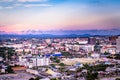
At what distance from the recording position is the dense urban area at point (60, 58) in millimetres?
4051

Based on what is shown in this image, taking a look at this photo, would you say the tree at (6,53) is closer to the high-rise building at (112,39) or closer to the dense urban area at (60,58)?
the dense urban area at (60,58)

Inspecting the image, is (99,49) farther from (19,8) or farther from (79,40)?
(19,8)

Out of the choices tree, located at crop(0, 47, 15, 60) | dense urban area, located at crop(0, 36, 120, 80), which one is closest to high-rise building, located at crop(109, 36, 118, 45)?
dense urban area, located at crop(0, 36, 120, 80)

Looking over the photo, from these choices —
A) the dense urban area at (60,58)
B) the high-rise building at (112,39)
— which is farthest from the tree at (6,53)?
the high-rise building at (112,39)

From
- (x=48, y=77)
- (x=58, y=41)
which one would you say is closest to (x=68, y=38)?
(x=58, y=41)

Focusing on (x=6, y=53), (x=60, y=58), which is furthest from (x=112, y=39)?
(x=6, y=53)

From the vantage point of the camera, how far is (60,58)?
430 centimetres

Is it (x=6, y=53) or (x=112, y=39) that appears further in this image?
(x=112, y=39)

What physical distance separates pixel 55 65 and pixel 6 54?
0.78 meters

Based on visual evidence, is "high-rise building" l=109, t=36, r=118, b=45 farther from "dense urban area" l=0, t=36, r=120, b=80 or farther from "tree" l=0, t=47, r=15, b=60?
"tree" l=0, t=47, r=15, b=60

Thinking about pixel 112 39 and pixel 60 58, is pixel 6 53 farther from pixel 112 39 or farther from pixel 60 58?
pixel 112 39

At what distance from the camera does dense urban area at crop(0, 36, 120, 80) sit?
405 cm

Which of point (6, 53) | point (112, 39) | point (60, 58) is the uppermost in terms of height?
point (112, 39)

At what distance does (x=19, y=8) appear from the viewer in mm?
4105
